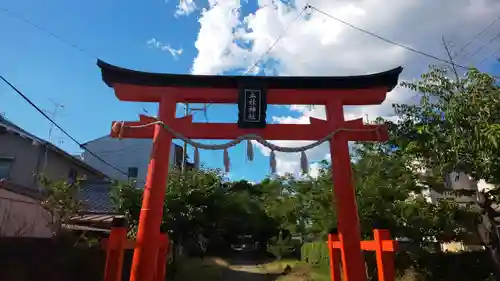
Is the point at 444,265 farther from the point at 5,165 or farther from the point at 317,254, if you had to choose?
the point at 5,165

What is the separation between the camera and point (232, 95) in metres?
7.53

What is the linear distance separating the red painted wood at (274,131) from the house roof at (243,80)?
2.46ft

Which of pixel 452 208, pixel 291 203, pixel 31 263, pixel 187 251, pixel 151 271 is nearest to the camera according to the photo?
pixel 151 271

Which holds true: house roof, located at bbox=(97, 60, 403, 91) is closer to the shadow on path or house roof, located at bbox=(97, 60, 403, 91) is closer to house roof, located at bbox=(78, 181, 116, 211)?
house roof, located at bbox=(78, 181, 116, 211)

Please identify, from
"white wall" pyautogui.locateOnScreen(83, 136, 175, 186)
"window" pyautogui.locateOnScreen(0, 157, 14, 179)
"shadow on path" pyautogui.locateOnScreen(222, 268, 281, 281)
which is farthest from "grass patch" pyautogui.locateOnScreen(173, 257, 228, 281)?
"white wall" pyautogui.locateOnScreen(83, 136, 175, 186)

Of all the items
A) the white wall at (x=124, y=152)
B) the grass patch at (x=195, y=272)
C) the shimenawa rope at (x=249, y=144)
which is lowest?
the grass patch at (x=195, y=272)

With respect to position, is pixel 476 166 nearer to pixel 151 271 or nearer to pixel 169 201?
pixel 151 271

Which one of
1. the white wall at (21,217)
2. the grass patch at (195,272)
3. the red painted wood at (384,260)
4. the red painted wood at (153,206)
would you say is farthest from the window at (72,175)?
the red painted wood at (384,260)

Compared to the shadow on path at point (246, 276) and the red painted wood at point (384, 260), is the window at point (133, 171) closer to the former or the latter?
the shadow on path at point (246, 276)

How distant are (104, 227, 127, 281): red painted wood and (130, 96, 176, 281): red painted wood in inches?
15.6

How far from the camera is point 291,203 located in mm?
29500

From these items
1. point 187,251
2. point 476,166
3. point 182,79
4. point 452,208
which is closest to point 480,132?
point 476,166

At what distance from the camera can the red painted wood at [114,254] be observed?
19.2ft

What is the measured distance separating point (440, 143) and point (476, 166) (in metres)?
1.01
